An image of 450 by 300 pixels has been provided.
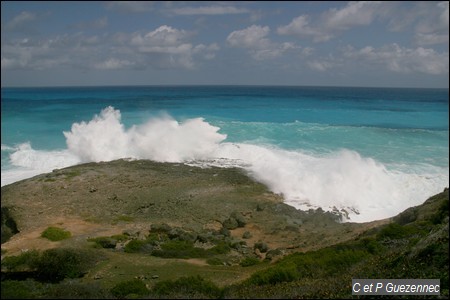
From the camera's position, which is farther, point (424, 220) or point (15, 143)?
Result: point (15, 143)

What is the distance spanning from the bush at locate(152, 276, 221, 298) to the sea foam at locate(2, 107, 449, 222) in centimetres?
1579

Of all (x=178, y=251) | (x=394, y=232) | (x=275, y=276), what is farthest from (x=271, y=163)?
(x=275, y=276)

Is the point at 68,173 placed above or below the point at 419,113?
below

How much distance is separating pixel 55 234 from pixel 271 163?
63.9 feet

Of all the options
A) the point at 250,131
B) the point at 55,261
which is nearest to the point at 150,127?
the point at 250,131

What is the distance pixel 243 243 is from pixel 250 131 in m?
34.5

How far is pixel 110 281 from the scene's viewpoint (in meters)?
16.1

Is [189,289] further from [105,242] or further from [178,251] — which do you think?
[105,242]

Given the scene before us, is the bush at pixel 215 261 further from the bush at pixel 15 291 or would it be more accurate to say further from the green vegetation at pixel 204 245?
the bush at pixel 15 291

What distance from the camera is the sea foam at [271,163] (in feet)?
99.8

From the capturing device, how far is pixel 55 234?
22141mm

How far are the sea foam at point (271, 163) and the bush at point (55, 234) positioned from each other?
14.3 metres

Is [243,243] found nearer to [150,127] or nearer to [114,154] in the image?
[114,154]

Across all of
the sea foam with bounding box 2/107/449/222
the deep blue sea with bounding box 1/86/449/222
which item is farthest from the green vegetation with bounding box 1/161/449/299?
the deep blue sea with bounding box 1/86/449/222
